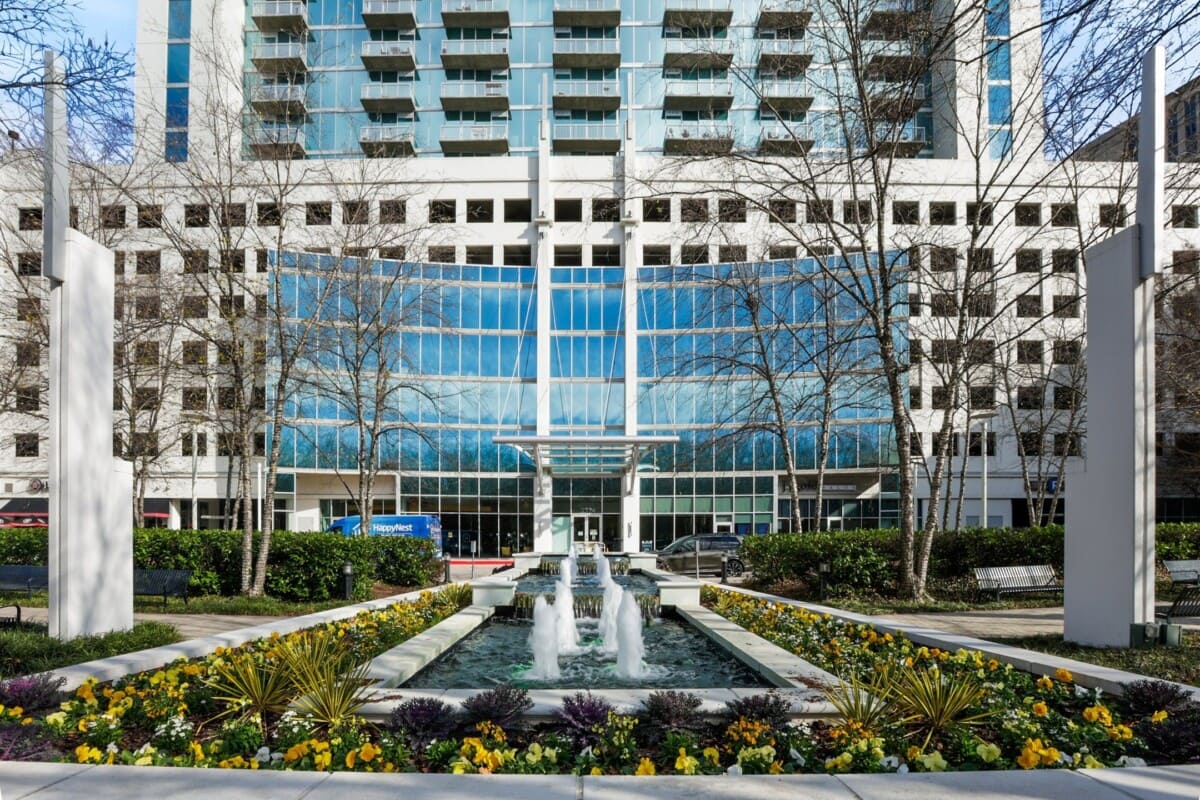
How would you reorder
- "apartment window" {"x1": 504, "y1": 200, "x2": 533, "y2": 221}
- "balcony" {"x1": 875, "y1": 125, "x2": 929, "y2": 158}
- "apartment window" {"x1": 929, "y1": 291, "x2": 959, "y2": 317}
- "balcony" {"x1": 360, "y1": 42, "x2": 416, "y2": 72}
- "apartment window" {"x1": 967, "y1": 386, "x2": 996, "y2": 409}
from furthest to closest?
"balcony" {"x1": 360, "y1": 42, "x2": 416, "y2": 72}
"apartment window" {"x1": 504, "y1": 200, "x2": 533, "y2": 221}
"apartment window" {"x1": 967, "y1": 386, "x2": 996, "y2": 409}
"apartment window" {"x1": 929, "y1": 291, "x2": 959, "y2": 317}
"balcony" {"x1": 875, "y1": 125, "x2": 929, "y2": 158}

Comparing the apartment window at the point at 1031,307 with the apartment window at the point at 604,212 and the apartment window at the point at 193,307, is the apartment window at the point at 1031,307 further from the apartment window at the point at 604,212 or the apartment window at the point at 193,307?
the apartment window at the point at 193,307

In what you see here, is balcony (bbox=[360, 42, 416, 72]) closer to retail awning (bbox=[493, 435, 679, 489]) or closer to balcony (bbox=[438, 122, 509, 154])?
balcony (bbox=[438, 122, 509, 154])

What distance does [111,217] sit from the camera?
23.5 m

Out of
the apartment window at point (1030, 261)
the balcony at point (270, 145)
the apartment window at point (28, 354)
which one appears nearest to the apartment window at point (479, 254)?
the apartment window at point (28, 354)

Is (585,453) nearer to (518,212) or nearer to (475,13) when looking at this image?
(518,212)

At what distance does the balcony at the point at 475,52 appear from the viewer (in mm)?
48688

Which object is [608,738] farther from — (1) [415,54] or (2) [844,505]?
(1) [415,54]

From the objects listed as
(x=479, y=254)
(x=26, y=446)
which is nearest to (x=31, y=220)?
(x=26, y=446)

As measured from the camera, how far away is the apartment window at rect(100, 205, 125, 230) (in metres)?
21.1

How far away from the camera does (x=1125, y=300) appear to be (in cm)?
1027

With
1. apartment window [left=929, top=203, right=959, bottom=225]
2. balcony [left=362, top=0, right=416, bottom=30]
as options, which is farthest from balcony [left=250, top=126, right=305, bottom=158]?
apartment window [left=929, top=203, right=959, bottom=225]

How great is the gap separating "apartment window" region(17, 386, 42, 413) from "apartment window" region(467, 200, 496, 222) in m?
25.1

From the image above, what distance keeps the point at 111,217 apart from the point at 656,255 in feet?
92.1

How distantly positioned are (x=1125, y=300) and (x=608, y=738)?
878 centimetres
